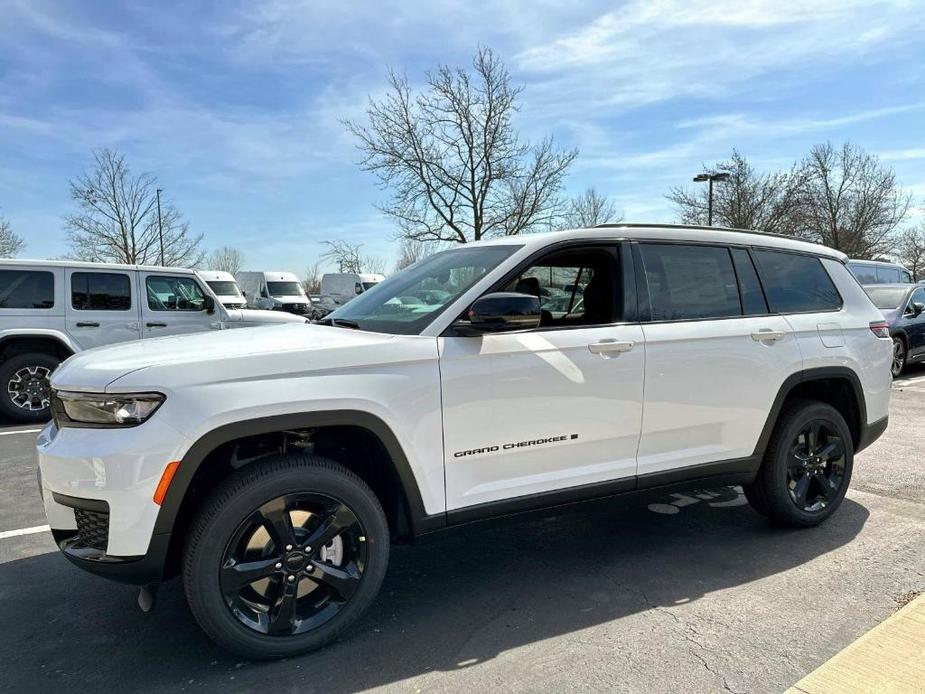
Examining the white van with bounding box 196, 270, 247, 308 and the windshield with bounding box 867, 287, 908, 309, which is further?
the white van with bounding box 196, 270, 247, 308

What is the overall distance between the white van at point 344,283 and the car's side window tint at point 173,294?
17.7 meters

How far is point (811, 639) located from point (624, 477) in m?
1.07

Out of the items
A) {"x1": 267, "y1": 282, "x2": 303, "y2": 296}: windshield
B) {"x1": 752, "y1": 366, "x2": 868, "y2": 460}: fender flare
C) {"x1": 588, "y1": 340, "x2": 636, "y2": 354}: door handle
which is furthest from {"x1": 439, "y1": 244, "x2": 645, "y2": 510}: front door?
{"x1": 267, "y1": 282, "x2": 303, "y2": 296}: windshield

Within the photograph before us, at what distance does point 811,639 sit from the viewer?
286 centimetres

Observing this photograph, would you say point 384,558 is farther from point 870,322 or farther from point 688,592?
point 870,322

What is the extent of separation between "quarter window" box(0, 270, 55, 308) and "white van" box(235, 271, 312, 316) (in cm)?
1844

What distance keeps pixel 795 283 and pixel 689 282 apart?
951mm

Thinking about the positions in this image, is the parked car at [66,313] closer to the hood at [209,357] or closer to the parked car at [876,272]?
the hood at [209,357]

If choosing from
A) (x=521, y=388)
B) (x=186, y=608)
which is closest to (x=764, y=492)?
(x=521, y=388)

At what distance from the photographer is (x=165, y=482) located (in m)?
2.46

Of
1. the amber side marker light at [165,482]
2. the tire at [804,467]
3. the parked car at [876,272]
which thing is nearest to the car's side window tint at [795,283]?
the tire at [804,467]

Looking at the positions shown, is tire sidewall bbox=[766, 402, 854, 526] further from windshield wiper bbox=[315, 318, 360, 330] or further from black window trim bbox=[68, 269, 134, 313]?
black window trim bbox=[68, 269, 134, 313]

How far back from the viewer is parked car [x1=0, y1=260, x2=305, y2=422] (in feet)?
26.3

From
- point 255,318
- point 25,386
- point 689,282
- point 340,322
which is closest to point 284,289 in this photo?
point 255,318
